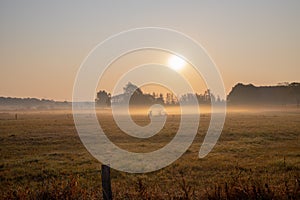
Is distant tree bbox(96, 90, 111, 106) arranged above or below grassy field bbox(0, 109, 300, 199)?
above

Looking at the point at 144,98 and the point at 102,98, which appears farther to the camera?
the point at 102,98

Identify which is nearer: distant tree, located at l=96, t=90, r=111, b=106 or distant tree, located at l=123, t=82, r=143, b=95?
distant tree, located at l=123, t=82, r=143, b=95

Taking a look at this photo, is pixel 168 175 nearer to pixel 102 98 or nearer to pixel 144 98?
pixel 144 98

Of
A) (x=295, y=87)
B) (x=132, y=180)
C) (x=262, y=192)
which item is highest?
(x=295, y=87)

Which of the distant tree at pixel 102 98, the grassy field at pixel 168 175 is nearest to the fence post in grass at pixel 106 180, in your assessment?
the grassy field at pixel 168 175

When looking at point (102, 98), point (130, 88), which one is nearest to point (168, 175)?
point (130, 88)

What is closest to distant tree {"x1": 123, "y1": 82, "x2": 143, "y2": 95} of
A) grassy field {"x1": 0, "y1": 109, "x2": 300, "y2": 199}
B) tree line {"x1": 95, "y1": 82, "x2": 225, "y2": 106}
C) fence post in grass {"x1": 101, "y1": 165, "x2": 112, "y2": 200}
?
tree line {"x1": 95, "y1": 82, "x2": 225, "y2": 106}

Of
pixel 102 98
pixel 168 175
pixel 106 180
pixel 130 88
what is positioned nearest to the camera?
pixel 106 180

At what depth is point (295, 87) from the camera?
12669 cm

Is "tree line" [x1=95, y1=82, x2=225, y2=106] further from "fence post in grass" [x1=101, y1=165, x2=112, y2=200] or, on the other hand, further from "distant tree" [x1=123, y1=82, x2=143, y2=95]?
"fence post in grass" [x1=101, y1=165, x2=112, y2=200]

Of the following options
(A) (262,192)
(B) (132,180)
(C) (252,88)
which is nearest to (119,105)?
(C) (252,88)

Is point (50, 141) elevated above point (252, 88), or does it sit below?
below

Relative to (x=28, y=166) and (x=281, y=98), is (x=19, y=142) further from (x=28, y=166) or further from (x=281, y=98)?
(x=281, y=98)

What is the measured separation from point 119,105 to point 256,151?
268 feet
